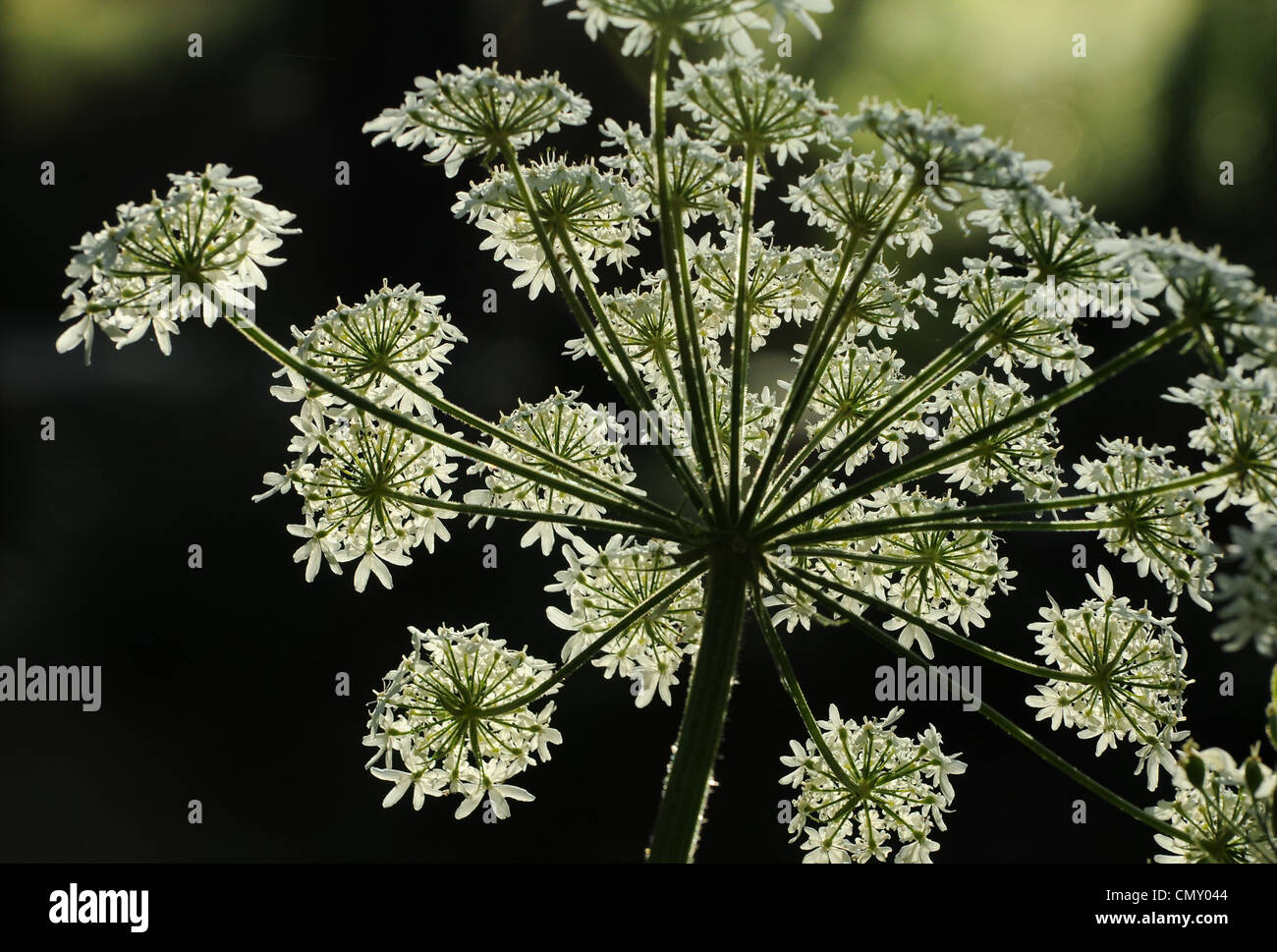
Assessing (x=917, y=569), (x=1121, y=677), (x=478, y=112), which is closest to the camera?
(x=478, y=112)

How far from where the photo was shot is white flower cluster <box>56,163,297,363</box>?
134 inches

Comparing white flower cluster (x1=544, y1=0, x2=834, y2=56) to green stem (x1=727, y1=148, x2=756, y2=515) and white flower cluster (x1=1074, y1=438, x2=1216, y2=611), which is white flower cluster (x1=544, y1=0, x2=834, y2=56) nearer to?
green stem (x1=727, y1=148, x2=756, y2=515)

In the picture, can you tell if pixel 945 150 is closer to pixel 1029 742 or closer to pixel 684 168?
pixel 684 168

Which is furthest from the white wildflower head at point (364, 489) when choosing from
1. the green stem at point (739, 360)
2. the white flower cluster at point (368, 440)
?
the green stem at point (739, 360)

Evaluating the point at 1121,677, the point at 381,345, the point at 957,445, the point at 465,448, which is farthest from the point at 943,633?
the point at 381,345

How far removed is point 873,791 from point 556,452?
5.61 feet

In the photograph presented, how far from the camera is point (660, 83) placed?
3.26 m

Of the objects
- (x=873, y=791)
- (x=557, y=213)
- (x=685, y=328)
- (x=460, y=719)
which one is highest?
(x=557, y=213)

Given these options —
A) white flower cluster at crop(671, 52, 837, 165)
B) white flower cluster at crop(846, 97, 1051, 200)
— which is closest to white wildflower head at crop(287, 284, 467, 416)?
white flower cluster at crop(671, 52, 837, 165)

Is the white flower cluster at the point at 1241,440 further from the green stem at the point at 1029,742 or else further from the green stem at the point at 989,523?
the green stem at the point at 1029,742

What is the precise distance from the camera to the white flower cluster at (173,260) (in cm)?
340

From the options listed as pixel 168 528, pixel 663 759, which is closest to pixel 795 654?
pixel 663 759

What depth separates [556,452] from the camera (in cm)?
425

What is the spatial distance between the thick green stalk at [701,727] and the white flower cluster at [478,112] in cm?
164
